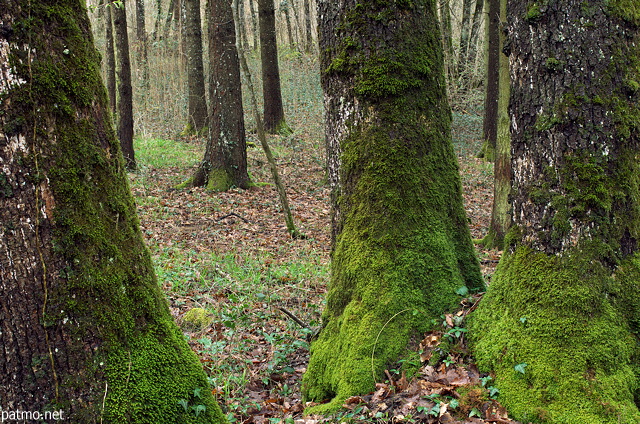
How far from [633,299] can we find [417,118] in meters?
1.92

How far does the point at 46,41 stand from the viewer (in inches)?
92.1

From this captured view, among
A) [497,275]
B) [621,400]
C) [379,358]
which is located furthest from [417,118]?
[621,400]

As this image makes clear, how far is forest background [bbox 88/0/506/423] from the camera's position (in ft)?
14.0

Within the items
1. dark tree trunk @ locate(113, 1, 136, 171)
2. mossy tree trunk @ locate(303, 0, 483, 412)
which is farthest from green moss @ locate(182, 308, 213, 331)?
dark tree trunk @ locate(113, 1, 136, 171)

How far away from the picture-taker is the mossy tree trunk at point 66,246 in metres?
2.25

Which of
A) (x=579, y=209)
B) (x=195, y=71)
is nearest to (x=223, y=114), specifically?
(x=195, y=71)

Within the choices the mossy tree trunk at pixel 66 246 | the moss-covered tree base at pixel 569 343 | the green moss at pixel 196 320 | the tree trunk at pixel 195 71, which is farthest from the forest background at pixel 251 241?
the mossy tree trunk at pixel 66 246

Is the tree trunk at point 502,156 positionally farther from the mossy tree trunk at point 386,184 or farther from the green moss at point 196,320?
the green moss at point 196,320

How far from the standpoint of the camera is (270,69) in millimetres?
17016

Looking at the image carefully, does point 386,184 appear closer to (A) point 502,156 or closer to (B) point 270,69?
(A) point 502,156

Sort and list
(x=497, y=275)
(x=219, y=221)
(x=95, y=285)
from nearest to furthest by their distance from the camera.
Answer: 1. (x=95, y=285)
2. (x=497, y=275)
3. (x=219, y=221)

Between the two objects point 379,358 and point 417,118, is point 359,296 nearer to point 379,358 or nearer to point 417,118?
point 379,358

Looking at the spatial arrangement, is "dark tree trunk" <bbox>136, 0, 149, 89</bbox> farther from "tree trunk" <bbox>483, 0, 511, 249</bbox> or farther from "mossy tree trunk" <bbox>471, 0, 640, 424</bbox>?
"mossy tree trunk" <bbox>471, 0, 640, 424</bbox>

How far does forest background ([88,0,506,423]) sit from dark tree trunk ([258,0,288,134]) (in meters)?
0.91
